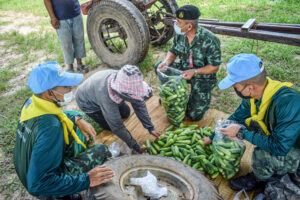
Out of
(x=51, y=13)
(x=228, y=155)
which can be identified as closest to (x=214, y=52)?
(x=228, y=155)

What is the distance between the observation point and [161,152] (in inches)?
123

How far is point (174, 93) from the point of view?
138 inches

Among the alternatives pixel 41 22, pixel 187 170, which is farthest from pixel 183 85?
pixel 41 22

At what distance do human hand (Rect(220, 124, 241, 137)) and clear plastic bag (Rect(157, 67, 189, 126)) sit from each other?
1.00m

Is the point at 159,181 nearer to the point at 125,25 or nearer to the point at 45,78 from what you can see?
the point at 45,78

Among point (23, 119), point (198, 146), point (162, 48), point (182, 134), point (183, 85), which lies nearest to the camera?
point (23, 119)

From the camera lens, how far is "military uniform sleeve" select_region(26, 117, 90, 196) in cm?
196

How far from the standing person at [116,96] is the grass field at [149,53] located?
1.35 m

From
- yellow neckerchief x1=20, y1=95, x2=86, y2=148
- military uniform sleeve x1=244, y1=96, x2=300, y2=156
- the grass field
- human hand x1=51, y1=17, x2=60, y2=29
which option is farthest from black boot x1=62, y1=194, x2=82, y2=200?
human hand x1=51, y1=17, x2=60, y2=29

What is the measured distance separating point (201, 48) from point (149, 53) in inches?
104

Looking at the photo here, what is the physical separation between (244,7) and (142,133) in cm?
735

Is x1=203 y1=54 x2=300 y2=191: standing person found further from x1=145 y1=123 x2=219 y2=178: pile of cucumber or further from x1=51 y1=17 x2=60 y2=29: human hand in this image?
x1=51 y1=17 x2=60 y2=29: human hand

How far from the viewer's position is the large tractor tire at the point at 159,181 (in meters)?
2.15

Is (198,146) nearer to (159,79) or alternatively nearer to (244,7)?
(159,79)
